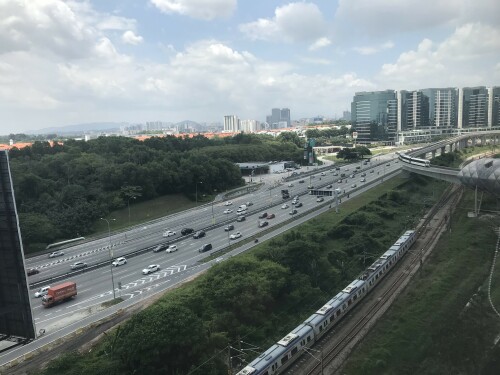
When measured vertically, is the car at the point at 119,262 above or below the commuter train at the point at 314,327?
below

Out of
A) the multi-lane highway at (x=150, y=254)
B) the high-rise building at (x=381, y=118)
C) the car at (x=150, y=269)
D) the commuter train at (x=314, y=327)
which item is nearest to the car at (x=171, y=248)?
the multi-lane highway at (x=150, y=254)

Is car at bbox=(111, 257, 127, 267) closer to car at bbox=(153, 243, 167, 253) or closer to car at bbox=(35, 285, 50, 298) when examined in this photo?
car at bbox=(153, 243, 167, 253)

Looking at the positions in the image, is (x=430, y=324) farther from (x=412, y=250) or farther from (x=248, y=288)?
(x=412, y=250)

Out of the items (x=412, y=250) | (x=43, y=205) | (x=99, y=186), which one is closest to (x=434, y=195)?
(x=412, y=250)

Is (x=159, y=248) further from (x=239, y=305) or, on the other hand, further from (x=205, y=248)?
(x=239, y=305)

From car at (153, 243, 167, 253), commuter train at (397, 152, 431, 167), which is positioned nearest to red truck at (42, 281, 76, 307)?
car at (153, 243, 167, 253)

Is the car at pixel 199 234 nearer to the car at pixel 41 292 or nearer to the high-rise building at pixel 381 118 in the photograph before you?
the car at pixel 41 292

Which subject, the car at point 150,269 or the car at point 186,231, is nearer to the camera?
the car at point 150,269
